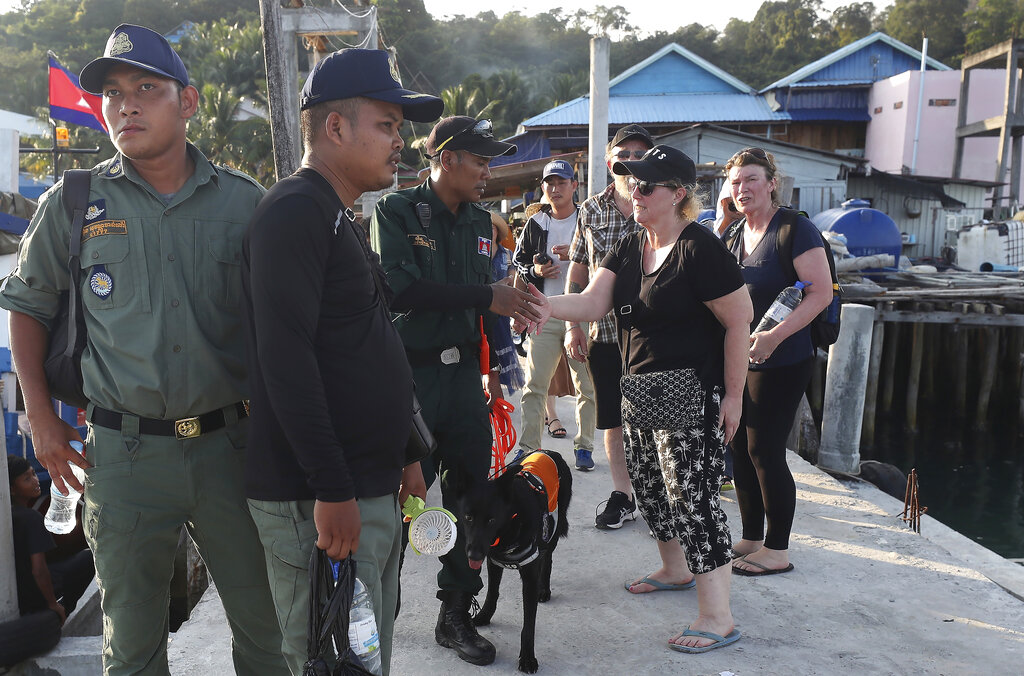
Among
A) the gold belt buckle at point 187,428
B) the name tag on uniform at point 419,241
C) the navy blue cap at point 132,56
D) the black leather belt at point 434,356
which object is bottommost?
the gold belt buckle at point 187,428

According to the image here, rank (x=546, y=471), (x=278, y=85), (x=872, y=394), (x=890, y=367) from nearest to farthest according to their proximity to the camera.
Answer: (x=546, y=471) < (x=278, y=85) < (x=872, y=394) < (x=890, y=367)

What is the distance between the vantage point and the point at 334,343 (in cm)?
182

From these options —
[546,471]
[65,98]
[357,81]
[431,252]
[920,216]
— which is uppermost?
[65,98]

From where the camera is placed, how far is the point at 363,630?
1.80 meters

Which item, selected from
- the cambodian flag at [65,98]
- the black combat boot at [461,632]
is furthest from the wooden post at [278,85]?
the black combat boot at [461,632]

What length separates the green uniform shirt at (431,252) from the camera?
9.98 ft

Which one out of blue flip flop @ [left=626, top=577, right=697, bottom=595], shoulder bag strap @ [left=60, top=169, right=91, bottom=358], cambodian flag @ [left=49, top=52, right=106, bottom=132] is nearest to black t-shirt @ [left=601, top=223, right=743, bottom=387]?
blue flip flop @ [left=626, top=577, right=697, bottom=595]

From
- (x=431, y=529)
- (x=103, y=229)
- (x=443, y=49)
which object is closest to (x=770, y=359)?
(x=431, y=529)

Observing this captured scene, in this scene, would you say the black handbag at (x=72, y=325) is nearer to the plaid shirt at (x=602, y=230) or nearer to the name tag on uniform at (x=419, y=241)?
the name tag on uniform at (x=419, y=241)

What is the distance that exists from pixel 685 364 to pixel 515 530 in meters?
0.99

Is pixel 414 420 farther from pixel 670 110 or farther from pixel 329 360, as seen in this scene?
pixel 670 110

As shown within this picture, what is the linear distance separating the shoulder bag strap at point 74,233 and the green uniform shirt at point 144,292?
2 centimetres

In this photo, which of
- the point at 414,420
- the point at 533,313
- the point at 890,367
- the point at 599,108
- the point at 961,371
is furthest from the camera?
the point at 961,371

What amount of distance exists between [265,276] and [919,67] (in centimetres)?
3714
